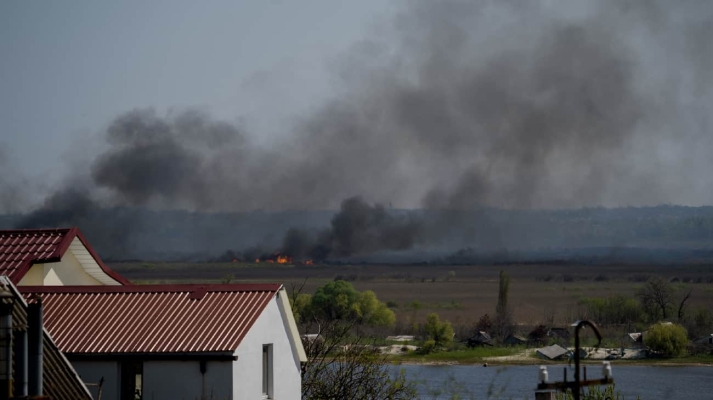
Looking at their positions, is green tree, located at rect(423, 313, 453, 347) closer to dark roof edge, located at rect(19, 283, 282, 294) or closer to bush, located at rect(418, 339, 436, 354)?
bush, located at rect(418, 339, 436, 354)

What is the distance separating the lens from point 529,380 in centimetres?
7362

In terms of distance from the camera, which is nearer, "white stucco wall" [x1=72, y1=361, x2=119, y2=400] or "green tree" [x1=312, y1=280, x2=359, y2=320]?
"white stucco wall" [x1=72, y1=361, x2=119, y2=400]

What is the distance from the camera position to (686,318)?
4624 inches

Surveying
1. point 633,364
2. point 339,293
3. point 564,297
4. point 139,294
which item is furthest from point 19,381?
point 564,297

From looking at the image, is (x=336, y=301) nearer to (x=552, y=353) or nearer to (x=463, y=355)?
(x=463, y=355)

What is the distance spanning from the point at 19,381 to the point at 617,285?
181 metres

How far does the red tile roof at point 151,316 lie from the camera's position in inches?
974

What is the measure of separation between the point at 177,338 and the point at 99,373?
188cm

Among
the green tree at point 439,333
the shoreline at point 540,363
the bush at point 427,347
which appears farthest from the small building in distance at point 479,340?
the shoreline at point 540,363

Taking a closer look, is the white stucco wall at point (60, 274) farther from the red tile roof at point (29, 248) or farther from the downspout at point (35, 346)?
the downspout at point (35, 346)

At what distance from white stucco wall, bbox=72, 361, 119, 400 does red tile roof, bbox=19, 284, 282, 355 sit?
0.96 feet

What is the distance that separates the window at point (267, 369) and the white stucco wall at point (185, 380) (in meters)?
1.91

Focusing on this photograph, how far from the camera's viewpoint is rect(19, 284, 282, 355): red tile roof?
2473 cm

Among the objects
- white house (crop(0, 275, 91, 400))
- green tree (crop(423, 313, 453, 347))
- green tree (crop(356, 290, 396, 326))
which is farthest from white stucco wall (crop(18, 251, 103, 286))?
green tree (crop(356, 290, 396, 326))
